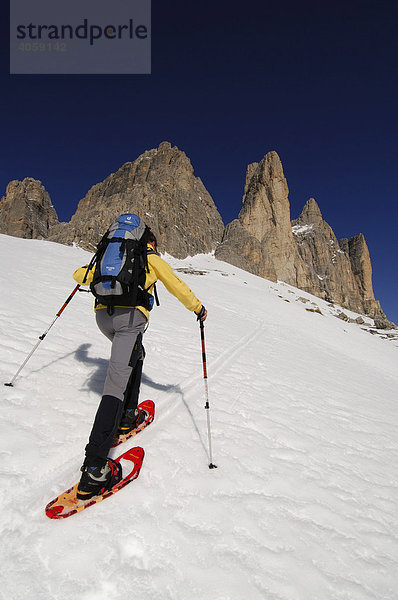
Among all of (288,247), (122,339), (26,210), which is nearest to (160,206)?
(26,210)

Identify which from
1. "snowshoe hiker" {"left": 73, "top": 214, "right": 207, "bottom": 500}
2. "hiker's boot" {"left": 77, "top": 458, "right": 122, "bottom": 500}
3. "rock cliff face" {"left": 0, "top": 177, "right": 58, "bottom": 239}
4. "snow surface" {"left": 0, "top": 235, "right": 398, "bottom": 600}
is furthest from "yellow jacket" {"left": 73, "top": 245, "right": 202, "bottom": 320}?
"rock cliff face" {"left": 0, "top": 177, "right": 58, "bottom": 239}

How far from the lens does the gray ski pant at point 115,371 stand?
2365 mm

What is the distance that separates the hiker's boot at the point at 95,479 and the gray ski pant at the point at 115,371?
4cm

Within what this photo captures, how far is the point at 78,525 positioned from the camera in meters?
2.04

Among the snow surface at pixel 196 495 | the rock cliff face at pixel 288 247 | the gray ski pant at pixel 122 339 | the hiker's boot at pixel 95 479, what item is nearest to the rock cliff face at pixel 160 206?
the rock cliff face at pixel 288 247

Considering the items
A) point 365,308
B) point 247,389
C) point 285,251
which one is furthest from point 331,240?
point 247,389

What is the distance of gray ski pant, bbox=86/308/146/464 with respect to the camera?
2365 millimetres

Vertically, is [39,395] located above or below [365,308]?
above

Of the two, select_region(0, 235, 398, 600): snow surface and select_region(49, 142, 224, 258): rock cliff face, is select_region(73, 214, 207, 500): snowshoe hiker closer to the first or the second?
select_region(0, 235, 398, 600): snow surface

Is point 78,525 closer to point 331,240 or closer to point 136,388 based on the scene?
point 136,388

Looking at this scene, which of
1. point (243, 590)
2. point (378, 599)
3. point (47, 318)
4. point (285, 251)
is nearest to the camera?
point (243, 590)

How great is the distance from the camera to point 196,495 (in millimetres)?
2555

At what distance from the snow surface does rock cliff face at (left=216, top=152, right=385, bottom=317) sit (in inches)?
2808

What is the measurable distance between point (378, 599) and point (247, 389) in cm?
380
